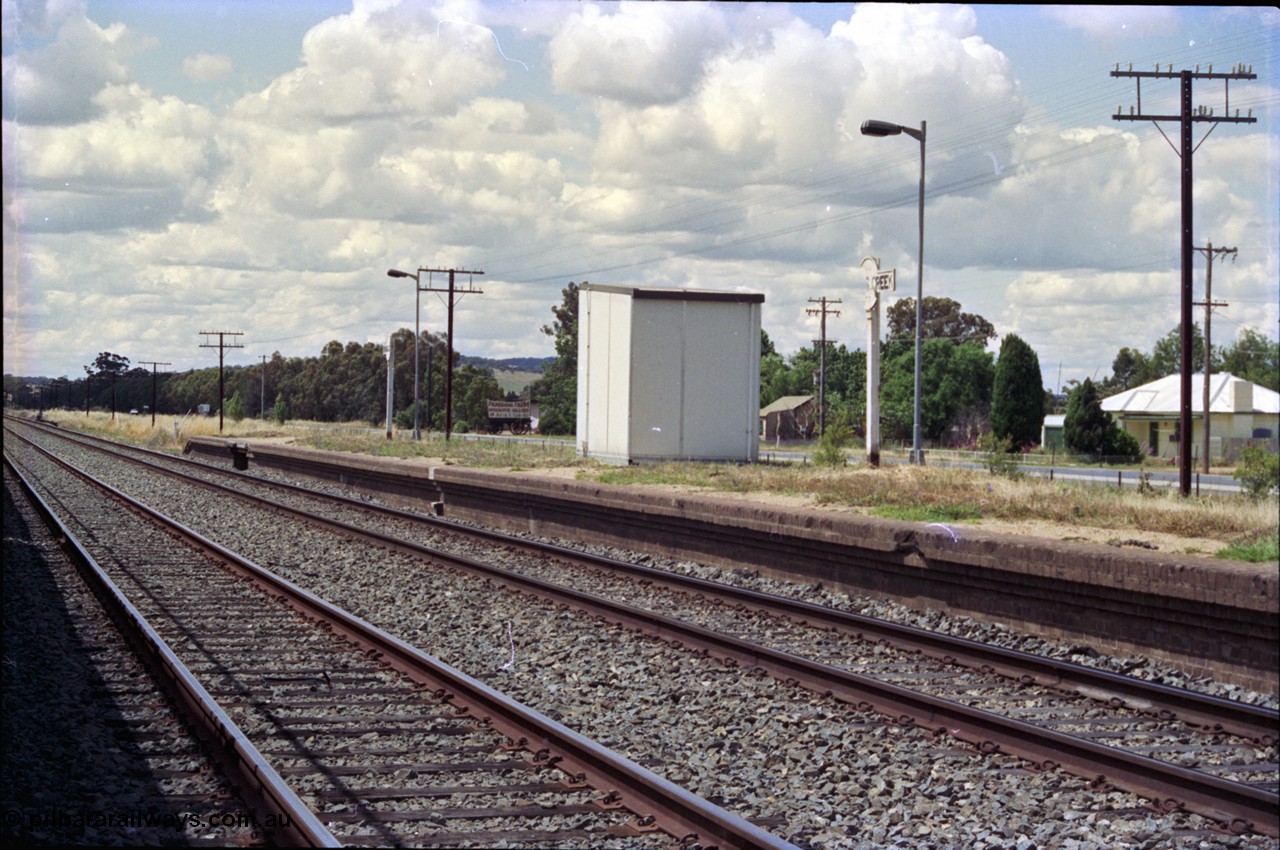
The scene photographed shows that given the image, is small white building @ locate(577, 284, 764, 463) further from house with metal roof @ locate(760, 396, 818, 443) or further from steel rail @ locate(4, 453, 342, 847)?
house with metal roof @ locate(760, 396, 818, 443)

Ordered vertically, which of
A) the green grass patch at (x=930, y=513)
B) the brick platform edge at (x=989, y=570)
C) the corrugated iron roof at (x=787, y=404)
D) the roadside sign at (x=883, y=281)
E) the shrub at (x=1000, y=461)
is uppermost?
the roadside sign at (x=883, y=281)

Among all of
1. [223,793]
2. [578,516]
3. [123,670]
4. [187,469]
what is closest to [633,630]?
[123,670]

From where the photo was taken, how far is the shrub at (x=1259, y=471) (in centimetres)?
1600

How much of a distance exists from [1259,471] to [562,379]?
6461 centimetres

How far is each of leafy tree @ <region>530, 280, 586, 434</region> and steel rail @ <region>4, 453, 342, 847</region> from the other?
5931cm

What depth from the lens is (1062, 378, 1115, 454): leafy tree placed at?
37.9 meters

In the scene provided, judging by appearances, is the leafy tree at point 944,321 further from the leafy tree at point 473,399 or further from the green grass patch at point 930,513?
the green grass patch at point 930,513

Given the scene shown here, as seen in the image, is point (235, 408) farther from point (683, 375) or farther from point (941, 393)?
point (683, 375)

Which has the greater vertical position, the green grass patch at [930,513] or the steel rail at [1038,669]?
the green grass patch at [930,513]

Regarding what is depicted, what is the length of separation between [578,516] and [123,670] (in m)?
10.5

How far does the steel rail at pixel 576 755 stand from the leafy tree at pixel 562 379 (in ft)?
197

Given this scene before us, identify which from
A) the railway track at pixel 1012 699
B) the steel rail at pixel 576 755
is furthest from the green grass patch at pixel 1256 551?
the steel rail at pixel 576 755

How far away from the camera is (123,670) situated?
370 inches

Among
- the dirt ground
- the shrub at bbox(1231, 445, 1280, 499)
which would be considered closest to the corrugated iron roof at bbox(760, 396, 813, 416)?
the shrub at bbox(1231, 445, 1280, 499)
